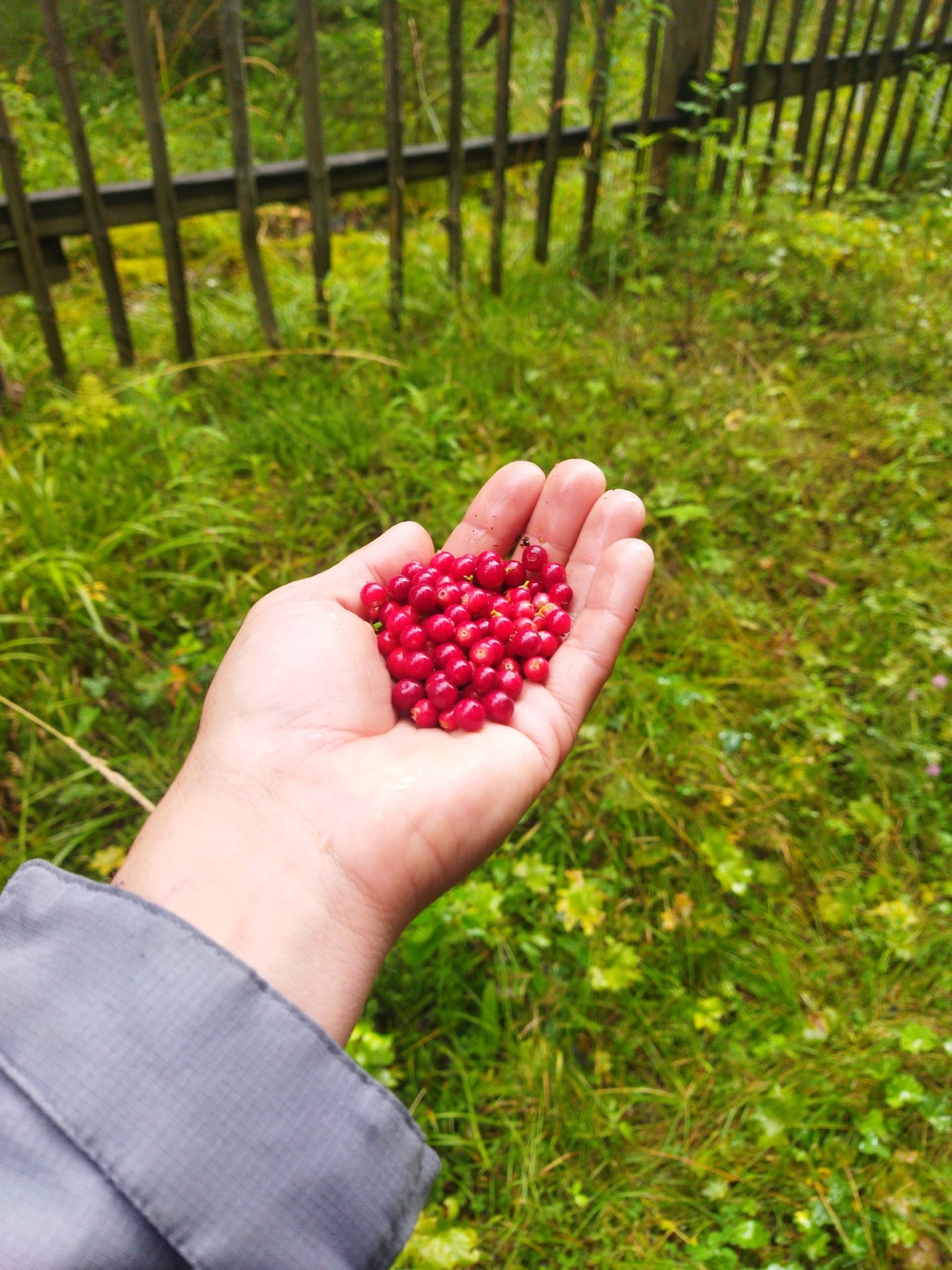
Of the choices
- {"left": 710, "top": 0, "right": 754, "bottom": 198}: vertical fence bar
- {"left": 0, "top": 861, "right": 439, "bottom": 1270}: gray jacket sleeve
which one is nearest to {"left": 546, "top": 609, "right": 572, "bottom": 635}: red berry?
{"left": 0, "top": 861, "right": 439, "bottom": 1270}: gray jacket sleeve

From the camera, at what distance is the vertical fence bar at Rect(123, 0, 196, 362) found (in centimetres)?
313

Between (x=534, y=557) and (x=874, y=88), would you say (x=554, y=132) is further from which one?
(x=874, y=88)

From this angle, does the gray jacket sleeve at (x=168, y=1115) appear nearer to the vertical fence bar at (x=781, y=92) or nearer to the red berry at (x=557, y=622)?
the red berry at (x=557, y=622)

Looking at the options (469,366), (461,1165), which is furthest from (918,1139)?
(469,366)

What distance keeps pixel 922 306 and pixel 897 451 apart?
4.29ft

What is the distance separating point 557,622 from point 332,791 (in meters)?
0.84

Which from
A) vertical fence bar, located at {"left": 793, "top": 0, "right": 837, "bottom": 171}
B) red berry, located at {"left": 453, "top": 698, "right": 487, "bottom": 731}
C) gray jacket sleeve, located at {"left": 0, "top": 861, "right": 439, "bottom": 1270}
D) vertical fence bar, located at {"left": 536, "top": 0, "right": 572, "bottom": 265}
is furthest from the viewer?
vertical fence bar, located at {"left": 793, "top": 0, "right": 837, "bottom": 171}

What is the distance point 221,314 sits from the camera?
13.5 ft

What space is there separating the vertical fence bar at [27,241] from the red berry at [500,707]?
2.91m

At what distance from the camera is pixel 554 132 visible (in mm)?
4211

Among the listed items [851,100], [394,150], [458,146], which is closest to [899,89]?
[851,100]

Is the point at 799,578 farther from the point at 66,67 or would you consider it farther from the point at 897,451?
the point at 66,67

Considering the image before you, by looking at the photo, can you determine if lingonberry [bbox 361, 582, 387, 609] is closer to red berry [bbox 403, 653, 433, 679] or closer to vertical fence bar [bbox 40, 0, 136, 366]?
red berry [bbox 403, 653, 433, 679]

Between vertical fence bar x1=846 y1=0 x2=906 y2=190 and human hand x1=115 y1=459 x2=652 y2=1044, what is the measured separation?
18.8 ft
